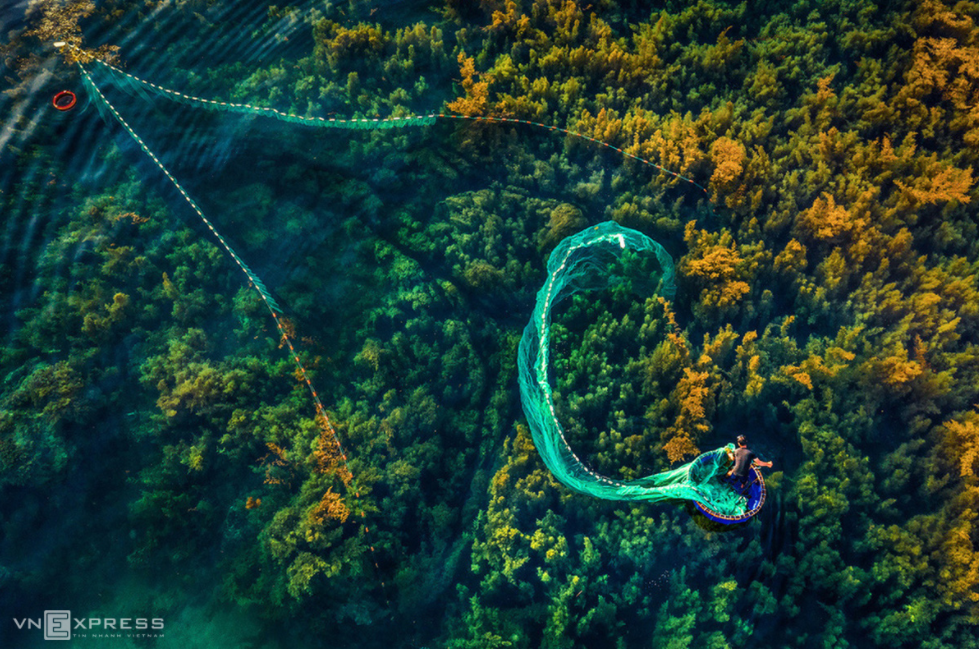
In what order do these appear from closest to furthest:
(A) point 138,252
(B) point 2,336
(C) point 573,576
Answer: (C) point 573,576, (B) point 2,336, (A) point 138,252

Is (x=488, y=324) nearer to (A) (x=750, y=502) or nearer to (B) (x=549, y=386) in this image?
(B) (x=549, y=386)

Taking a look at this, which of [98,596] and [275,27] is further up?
[275,27]

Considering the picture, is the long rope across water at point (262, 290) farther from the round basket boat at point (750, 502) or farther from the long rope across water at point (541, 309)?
the round basket boat at point (750, 502)

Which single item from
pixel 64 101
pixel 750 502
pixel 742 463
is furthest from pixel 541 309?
pixel 64 101

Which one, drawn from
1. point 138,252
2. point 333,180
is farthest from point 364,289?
point 138,252

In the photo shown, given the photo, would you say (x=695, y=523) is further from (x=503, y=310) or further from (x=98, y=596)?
(x=98, y=596)

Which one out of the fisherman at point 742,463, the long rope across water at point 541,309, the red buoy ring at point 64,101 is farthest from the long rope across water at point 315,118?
the fisherman at point 742,463
